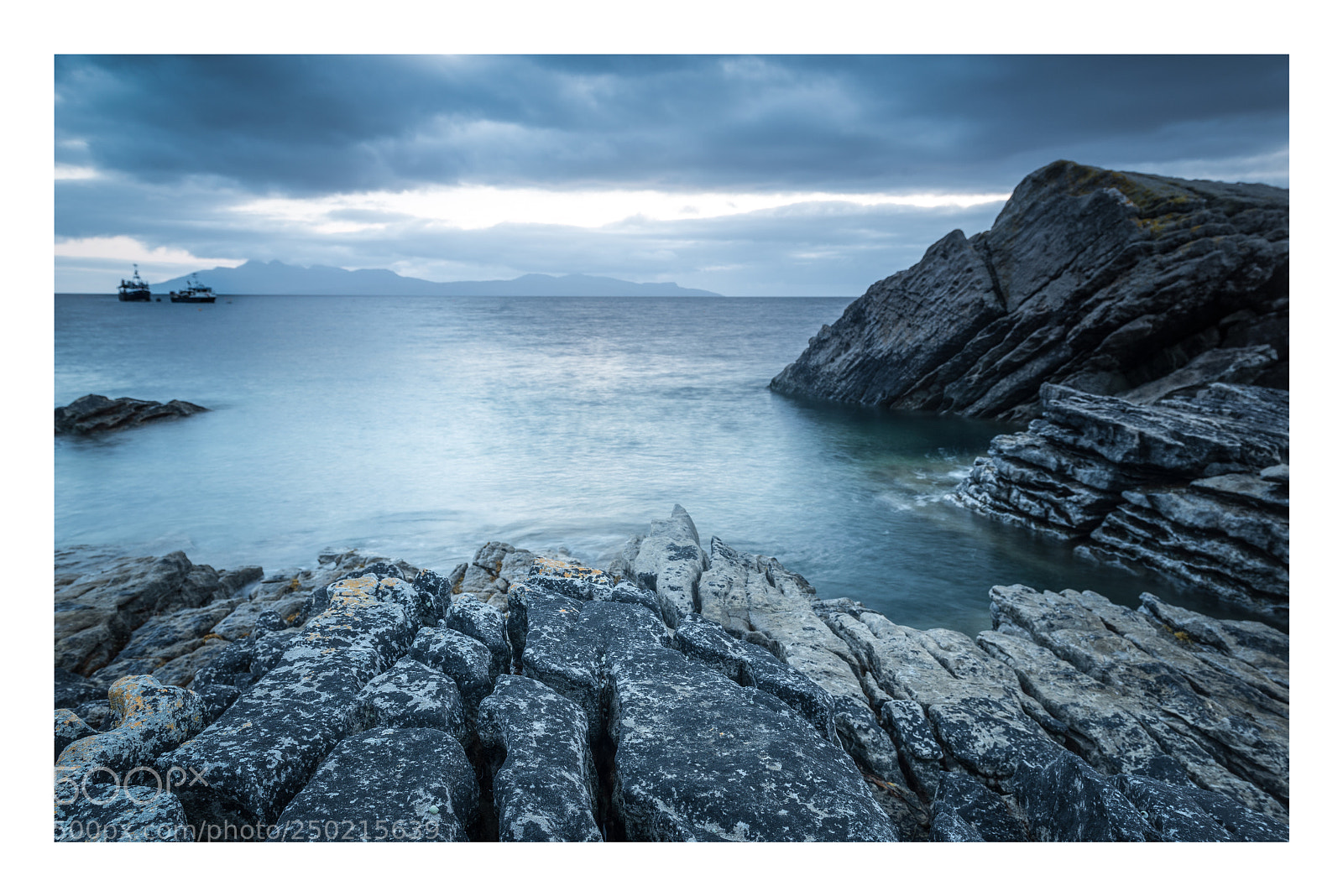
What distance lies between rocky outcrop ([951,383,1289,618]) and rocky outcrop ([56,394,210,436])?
2766 centimetres

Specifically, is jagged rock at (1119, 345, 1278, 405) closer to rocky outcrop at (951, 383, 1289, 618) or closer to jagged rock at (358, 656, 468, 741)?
rocky outcrop at (951, 383, 1289, 618)

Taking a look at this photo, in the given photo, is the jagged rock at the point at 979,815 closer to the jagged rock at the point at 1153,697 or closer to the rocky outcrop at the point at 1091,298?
the jagged rock at the point at 1153,697

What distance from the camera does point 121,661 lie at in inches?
273

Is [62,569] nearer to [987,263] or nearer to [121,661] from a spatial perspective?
[121,661]

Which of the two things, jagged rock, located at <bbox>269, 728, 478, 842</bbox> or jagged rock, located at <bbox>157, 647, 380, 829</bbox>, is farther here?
jagged rock, located at <bbox>157, 647, 380, 829</bbox>

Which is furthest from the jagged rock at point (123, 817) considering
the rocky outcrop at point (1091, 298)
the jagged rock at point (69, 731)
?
the rocky outcrop at point (1091, 298)

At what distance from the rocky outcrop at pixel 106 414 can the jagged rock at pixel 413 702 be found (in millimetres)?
25208

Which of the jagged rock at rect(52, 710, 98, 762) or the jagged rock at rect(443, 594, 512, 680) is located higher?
the jagged rock at rect(443, 594, 512, 680)

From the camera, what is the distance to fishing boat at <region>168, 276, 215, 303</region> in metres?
104

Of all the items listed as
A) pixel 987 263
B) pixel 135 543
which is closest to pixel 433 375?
pixel 135 543

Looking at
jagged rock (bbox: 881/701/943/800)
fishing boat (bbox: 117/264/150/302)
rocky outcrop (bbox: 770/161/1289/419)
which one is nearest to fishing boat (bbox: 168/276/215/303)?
fishing boat (bbox: 117/264/150/302)

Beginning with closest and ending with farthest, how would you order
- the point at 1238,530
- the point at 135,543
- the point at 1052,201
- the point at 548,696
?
the point at 548,696 < the point at 1238,530 < the point at 135,543 < the point at 1052,201

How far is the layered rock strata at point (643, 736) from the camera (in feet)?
9.63

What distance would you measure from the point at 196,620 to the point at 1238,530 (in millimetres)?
15308
